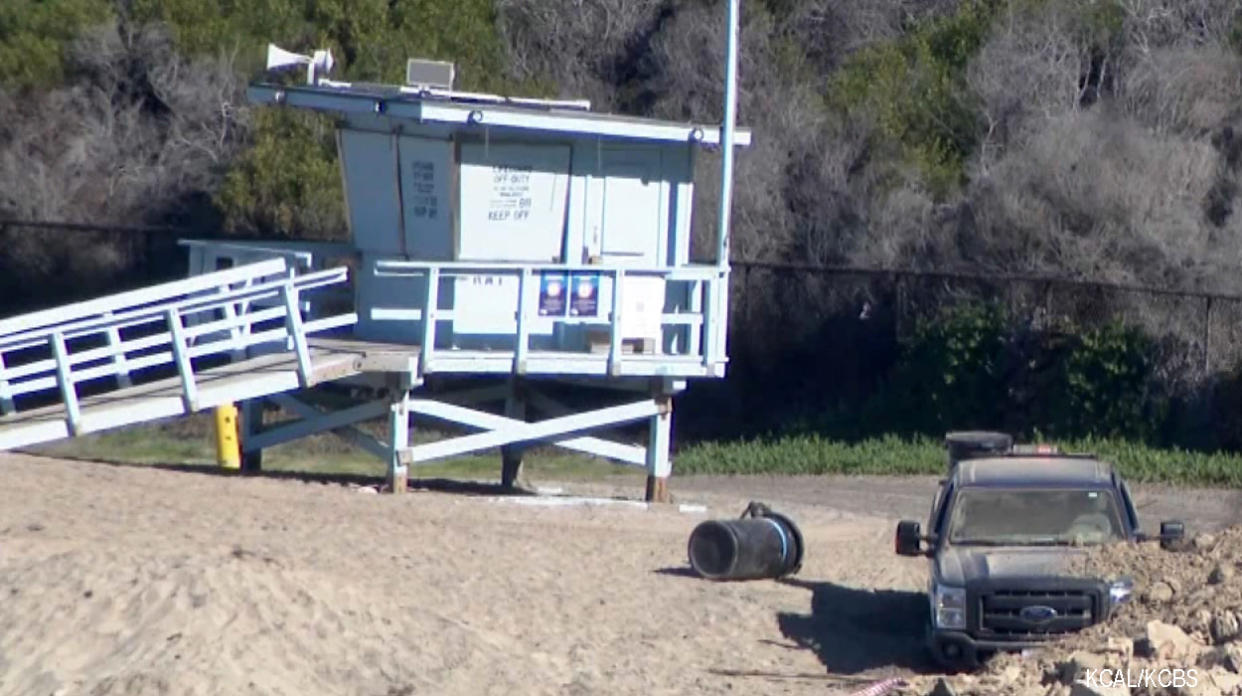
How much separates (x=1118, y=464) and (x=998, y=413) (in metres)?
3.33

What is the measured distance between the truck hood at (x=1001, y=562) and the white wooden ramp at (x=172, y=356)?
7.50 metres

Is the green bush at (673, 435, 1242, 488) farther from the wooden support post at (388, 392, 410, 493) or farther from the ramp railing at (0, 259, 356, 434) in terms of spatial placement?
the ramp railing at (0, 259, 356, 434)

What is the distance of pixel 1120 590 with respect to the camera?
13.1m

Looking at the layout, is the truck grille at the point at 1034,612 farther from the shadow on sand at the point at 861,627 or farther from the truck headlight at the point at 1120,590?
the shadow on sand at the point at 861,627

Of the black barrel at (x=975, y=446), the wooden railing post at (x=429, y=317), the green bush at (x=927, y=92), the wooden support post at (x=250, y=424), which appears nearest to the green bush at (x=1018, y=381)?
the green bush at (x=927, y=92)

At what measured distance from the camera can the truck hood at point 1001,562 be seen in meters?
13.4

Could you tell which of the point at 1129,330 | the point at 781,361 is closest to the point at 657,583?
the point at 1129,330

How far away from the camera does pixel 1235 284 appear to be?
28.5 metres

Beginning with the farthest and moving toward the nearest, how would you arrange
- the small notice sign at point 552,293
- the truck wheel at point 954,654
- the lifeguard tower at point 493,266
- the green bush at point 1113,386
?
the green bush at point 1113,386 < the small notice sign at point 552,293 < the lifeguard tower at point 493,266 < the truck wheel at point 954,654

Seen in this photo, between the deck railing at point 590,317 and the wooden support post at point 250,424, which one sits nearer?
the deck railing at point 590,317

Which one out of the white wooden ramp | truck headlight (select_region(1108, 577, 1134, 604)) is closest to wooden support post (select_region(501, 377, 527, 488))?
the white wooden ramp

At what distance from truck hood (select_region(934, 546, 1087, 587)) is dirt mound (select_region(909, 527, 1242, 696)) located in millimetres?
191

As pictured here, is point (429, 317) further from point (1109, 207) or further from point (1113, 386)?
point (1109, 207)

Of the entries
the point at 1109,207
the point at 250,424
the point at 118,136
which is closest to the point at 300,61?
the point at 250,424
